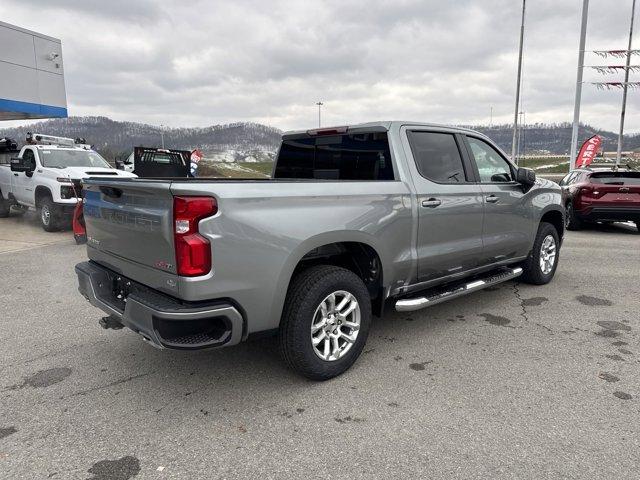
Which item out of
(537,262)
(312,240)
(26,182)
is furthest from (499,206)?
(26,182)

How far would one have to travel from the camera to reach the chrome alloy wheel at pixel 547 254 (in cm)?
585

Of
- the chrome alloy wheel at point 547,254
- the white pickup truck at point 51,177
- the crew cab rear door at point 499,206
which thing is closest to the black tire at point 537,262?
the chrome alloy wheel at point 547,254

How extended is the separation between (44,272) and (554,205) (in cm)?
697

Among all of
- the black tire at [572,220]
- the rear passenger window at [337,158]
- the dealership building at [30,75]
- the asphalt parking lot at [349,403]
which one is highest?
the dealership building at [30,75]

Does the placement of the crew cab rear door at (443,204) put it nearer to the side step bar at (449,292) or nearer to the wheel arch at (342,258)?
the side step bar at (449,292)

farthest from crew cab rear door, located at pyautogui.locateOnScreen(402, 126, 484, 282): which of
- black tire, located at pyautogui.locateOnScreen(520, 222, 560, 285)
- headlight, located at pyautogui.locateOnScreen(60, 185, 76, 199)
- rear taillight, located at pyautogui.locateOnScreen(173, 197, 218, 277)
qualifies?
headlight, located at pyautogui.locateOnScreen(60, 185, 76, 199)

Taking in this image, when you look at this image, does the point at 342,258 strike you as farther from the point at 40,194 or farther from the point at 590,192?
the point at 40,194

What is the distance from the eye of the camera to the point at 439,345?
4059 millimetres

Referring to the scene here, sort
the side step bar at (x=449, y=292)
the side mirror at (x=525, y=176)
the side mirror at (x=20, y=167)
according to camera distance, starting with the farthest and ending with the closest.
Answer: the side mirror at (x=20, y=167) → the side mirror at (x=525, y=176) → the side step bar at (x=449, y=292)

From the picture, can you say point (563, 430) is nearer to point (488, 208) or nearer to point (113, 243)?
point (488, 208)

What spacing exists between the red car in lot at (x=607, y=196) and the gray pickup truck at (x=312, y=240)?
637 centimetres

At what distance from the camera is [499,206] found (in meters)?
4.84

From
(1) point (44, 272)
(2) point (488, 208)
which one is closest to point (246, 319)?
(2) point (488, 208)

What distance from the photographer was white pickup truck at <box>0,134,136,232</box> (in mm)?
10039
